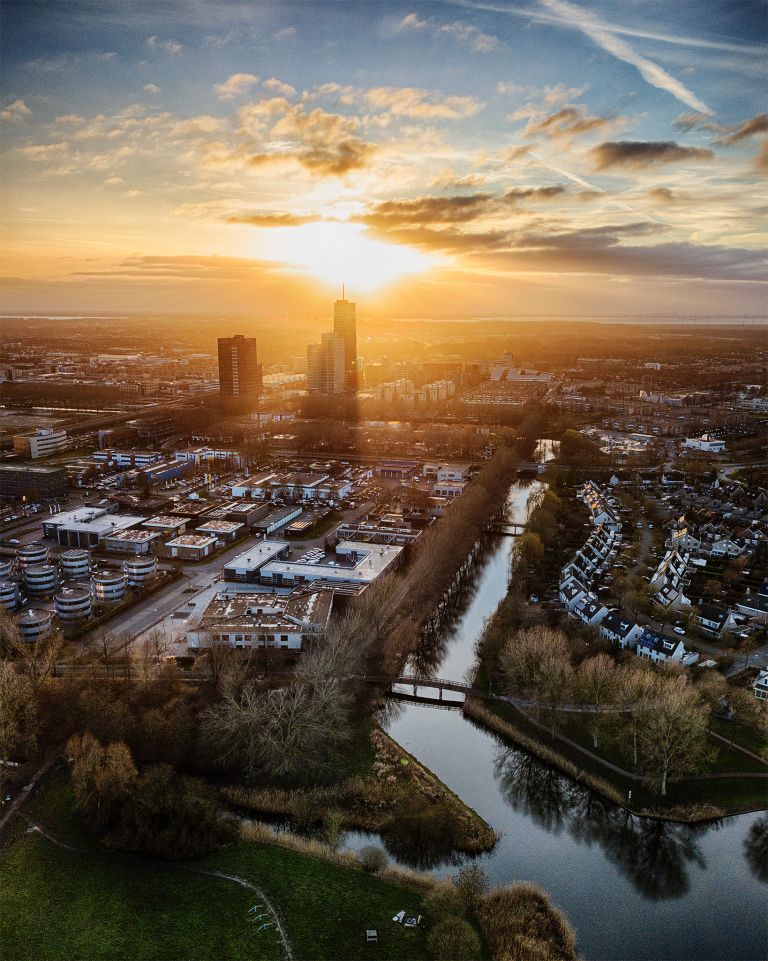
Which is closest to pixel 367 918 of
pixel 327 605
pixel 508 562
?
pixel 327 605

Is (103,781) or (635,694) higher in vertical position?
(635,694)

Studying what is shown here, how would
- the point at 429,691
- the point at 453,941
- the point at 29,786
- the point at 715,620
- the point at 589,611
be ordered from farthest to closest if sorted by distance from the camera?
1. the point at 589,611
2. the point at 715,620
3. the point at 429,691
4. the point at 29,786
5. the point at 453,941

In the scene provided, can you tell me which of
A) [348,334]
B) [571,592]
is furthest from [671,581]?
[348,334]

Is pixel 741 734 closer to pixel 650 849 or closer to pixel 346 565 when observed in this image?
pixel 650 849

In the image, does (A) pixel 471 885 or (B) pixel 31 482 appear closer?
(A) pixel 471 885

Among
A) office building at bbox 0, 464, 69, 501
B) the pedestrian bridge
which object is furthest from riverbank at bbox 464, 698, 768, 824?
office building at bbox 0, 464, 69, 501

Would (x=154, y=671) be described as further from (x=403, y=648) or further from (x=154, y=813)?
(x=403, y=648)

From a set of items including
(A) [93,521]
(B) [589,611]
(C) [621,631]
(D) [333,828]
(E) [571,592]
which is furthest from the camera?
(A) [93,521]

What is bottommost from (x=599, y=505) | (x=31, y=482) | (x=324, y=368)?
(x=599, y=505)
